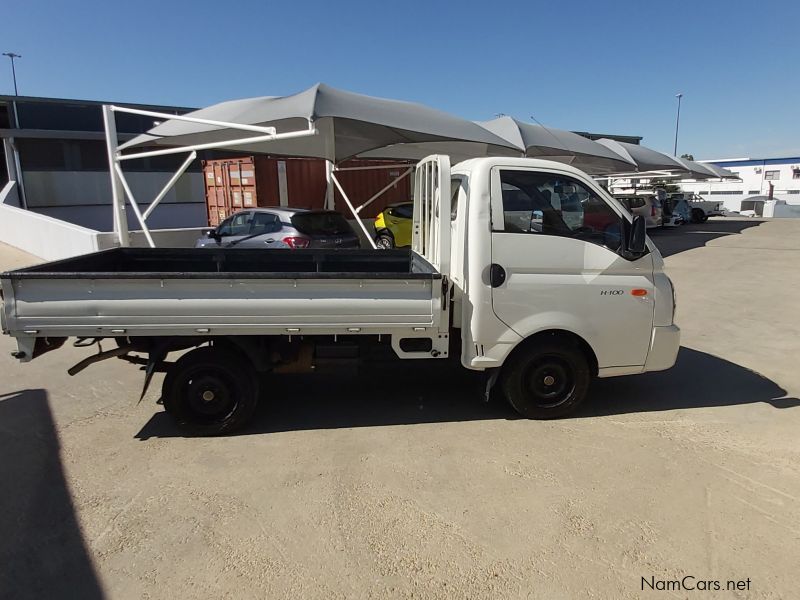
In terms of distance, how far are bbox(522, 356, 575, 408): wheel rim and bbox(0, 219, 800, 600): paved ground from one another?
225mm

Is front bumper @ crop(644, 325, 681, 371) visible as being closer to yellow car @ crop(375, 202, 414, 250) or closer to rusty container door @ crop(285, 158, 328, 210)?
yellow car @ crop(375, 202, 414, 250)

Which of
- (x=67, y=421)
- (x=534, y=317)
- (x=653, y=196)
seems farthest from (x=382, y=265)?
(x=653, y=196)

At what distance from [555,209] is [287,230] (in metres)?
6.35

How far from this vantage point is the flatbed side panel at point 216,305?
3.81 metres

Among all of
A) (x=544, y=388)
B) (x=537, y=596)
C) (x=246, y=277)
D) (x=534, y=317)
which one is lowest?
(x=537, y=596)

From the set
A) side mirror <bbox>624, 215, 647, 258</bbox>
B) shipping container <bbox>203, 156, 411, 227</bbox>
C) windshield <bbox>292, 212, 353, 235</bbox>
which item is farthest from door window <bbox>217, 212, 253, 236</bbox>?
side mirror <bbox>624, 215, 647, 258</bbox>

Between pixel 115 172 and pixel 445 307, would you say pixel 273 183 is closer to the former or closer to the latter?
pixel 115 172

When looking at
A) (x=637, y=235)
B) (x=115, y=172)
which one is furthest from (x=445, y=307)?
(x=115, y=172)

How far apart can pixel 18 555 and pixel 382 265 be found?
12.3 ft

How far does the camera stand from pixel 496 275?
417cm

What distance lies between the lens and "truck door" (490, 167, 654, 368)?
13.8 ft

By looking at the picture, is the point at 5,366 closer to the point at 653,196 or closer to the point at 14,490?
the point at 14,490

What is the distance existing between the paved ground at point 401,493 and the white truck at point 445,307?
493 mm

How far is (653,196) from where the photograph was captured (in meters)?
24.1
